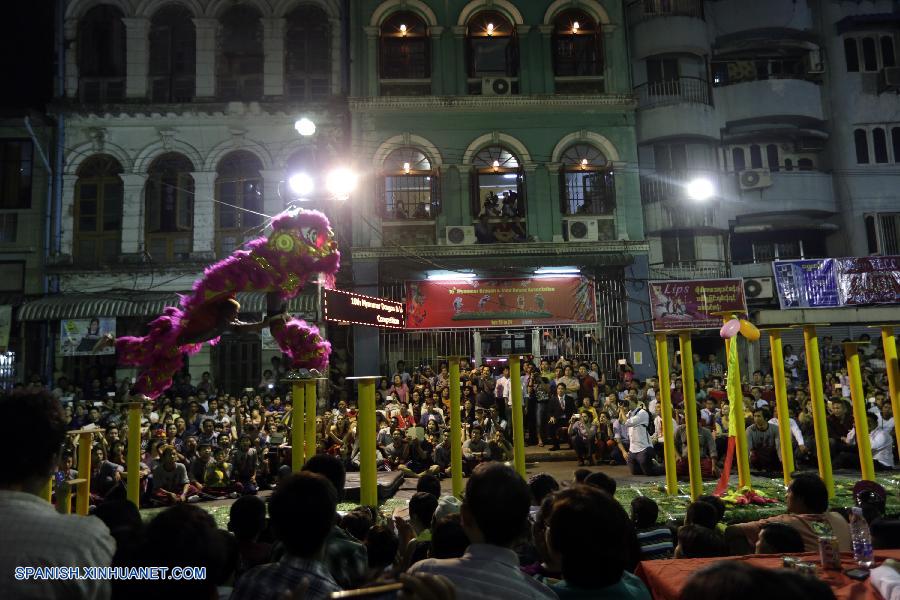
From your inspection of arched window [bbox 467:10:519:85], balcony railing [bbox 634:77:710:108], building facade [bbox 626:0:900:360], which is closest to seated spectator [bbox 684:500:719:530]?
building facade [bbox 626:0:900:360]

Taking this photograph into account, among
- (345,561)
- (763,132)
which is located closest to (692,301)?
(763,132)

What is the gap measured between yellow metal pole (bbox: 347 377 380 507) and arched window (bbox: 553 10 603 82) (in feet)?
51.2

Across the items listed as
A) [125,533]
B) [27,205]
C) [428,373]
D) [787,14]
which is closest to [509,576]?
[125,533]

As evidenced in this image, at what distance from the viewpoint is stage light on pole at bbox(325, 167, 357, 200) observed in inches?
730

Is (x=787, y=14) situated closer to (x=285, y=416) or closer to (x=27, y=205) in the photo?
(x=285, y=416)

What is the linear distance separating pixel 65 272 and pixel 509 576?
19923 millimetres

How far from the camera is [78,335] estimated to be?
1798 cm

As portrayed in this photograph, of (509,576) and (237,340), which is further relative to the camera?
(237,340)

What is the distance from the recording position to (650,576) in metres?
4.07

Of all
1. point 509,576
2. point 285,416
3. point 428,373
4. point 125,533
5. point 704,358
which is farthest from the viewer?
point 704,358

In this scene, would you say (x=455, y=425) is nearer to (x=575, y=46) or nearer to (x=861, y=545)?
(x=861, y=545)

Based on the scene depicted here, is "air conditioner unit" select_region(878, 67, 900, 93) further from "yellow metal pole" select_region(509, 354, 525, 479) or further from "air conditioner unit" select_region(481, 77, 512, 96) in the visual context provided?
"yellow metal pole" select_region(509, 354, 525, 479)

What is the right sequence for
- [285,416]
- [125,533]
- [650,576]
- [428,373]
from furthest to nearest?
[428,373], [285,416], [650,576], [125,533]

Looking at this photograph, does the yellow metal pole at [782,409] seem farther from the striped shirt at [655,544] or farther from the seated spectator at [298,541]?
the seated spectator at [298,541]
